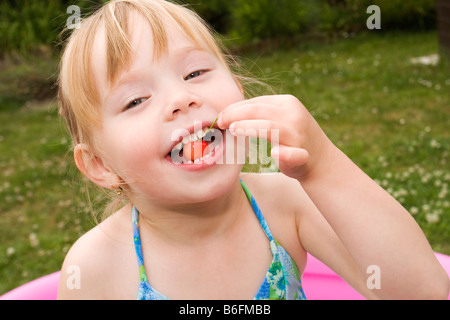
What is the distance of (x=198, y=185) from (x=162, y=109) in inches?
8.3

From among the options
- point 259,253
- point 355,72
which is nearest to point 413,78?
point 355,72

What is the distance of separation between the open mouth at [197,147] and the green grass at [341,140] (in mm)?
1315

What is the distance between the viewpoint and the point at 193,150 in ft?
4.60

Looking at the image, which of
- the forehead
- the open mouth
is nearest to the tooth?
the open mouth

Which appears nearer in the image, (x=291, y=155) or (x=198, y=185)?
(x=291, y=155)

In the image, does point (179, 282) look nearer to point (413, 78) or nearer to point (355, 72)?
point (413, 78)

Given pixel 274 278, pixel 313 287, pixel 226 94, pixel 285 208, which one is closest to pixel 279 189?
pixel 285 208

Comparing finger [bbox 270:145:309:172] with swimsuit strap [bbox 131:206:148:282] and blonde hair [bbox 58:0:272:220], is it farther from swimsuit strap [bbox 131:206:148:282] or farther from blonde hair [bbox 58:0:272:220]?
swimsuit strap [bbox 131:206:148:282]

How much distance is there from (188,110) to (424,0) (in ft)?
24.7

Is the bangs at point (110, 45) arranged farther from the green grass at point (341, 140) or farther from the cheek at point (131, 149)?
the green grass at point (341, 140)

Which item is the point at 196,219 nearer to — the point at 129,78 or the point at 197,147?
the point at 197,147

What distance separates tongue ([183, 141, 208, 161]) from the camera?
1.40m

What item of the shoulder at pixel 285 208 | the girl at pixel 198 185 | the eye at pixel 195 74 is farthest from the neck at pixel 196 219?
the eye at pixel 195 74

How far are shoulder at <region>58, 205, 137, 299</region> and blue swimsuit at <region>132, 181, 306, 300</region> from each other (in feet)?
0.21
